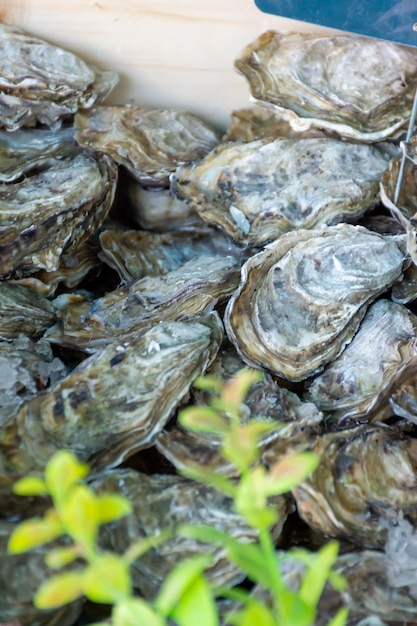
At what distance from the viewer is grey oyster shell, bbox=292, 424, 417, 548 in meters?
0.74

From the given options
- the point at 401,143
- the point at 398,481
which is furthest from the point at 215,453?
the point at 401,143

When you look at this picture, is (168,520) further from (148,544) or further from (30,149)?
(30,149)

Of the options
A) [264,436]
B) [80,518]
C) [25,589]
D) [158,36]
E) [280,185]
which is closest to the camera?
[80,518]

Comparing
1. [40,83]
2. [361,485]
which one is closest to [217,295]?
[361,485]

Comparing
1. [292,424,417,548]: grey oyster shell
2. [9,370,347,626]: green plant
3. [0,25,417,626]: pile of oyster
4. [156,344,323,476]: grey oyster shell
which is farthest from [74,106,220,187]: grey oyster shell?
Result: [9,370,347,626]: green plant

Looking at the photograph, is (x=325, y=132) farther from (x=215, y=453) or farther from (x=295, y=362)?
(x=215, y=453)

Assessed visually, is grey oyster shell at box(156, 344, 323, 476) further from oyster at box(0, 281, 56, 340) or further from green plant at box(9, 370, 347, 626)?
green plant at box(9, 370, 347, 626)

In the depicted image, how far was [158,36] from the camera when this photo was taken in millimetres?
1198

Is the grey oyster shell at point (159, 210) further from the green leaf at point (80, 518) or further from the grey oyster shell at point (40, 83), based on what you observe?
the green leaf at point (80, 518)

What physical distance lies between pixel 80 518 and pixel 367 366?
0.66 meters

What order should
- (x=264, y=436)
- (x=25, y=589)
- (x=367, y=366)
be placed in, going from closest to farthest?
(x=25, y=589), (x=264, y=436), (x=367, y=366)

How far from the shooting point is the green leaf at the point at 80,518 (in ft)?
1.07

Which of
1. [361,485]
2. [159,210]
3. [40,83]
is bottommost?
[361,485]

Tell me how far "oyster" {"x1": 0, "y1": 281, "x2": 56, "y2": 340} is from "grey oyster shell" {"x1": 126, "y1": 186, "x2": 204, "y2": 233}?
27 cm
